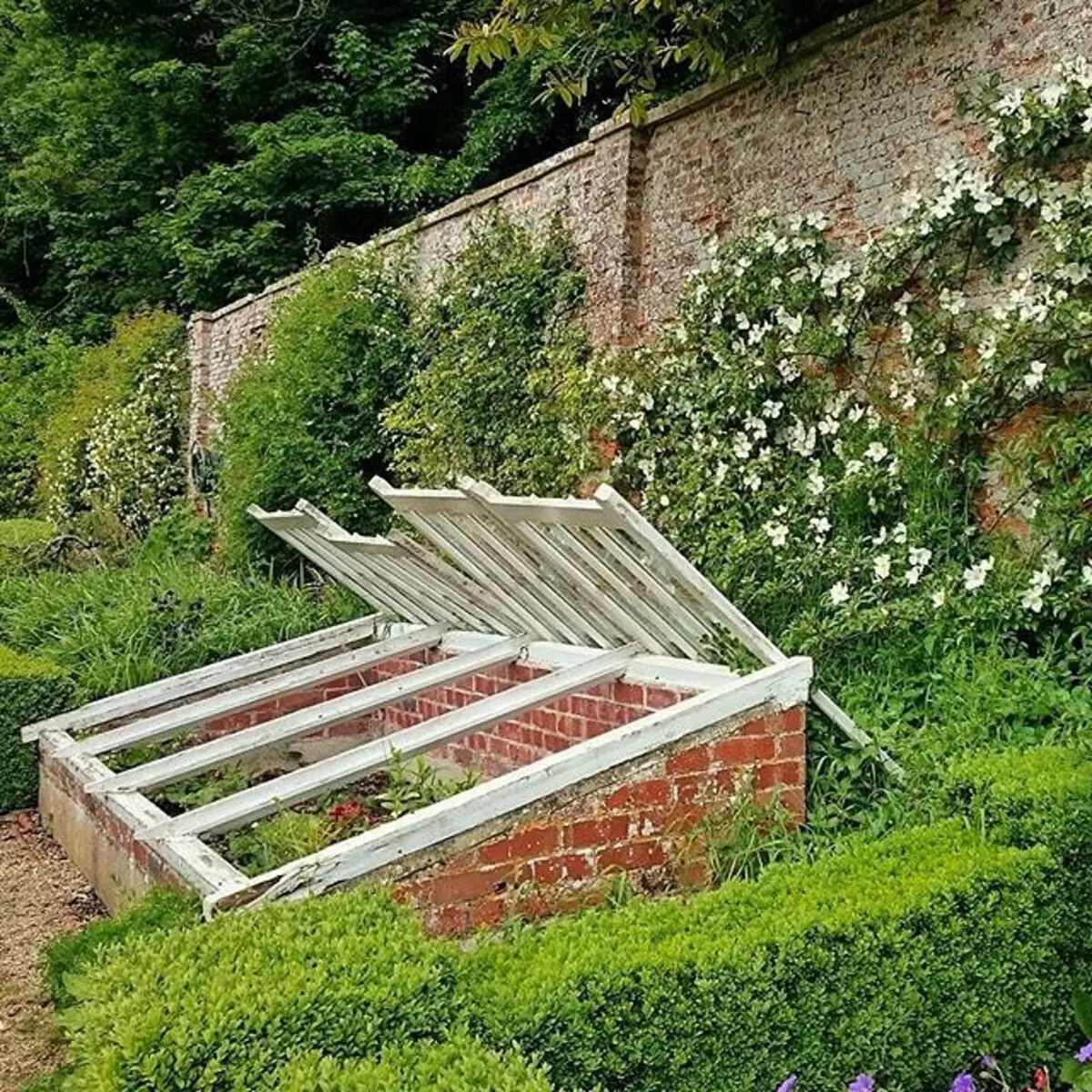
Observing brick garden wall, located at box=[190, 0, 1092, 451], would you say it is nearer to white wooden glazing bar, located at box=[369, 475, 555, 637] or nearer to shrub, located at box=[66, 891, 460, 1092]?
white wooden glazing bar, located at box=[369, 475, 555, 637]

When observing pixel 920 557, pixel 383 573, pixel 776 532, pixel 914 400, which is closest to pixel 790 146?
pixel 914 400

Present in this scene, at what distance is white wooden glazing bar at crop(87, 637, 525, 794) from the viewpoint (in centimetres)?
489

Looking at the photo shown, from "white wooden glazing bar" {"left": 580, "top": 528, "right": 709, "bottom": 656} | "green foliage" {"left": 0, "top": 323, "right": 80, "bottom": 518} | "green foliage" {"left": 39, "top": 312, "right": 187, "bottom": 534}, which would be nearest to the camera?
"white wooden glazing bar" {"left": 580, "top": 528, "right": 709, "bottom": 656}

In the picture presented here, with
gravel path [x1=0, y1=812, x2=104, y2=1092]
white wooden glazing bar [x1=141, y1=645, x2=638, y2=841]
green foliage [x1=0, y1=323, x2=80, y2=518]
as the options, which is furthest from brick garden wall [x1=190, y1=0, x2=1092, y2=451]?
green foliage [x1=0, y1=323, x2=80, y2=518]

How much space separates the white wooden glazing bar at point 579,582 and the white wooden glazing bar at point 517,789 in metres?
0.61

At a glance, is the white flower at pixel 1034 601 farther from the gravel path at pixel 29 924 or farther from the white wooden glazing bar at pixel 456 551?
the gravel path at pixel 29 924

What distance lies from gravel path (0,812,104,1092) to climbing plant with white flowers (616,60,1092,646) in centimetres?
301

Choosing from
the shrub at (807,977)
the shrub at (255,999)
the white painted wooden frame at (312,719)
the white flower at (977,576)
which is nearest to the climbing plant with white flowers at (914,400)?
the white flower at (977,576)

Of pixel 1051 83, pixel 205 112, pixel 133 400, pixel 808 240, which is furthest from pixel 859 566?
pixel 205 112

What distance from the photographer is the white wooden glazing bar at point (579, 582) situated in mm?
4551

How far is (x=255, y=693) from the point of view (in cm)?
584

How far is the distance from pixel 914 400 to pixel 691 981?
302cm

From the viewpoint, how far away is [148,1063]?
87.7 inches

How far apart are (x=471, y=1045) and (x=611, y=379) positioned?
473 centimetres
